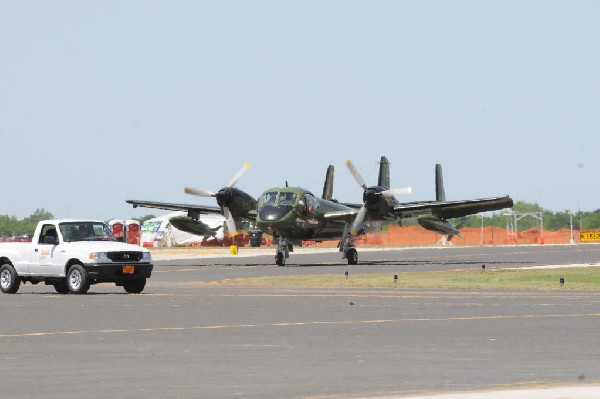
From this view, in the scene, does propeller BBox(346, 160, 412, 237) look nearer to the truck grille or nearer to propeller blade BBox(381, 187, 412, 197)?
propeller blade BBox(381, 187, 412, 197)

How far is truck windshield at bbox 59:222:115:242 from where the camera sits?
38.2 m

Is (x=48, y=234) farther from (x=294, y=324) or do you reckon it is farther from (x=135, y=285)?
(x=294, y=324)

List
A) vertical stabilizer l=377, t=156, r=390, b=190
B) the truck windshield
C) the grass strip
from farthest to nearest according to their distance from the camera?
vertical stabilizer l=377, t=156, r=390, b=190 → the grass strip → the truck windshield

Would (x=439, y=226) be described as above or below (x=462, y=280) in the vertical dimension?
above

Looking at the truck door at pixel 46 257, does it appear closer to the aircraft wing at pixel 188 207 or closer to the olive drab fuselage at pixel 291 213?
the olive drab fuselage at pixel 291 213

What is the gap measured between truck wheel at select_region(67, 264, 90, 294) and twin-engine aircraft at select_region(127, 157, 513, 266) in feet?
80.0

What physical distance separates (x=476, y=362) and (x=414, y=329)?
19.6 feet

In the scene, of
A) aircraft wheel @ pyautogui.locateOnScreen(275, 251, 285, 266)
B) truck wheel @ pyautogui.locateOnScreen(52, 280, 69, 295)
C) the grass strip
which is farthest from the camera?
aircraft wheel @ pyautogui.locateOnScreen(275, 251, 285, 266)

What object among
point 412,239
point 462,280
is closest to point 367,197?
point 462,280

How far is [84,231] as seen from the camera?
127 feet

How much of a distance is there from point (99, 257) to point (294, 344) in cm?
1755

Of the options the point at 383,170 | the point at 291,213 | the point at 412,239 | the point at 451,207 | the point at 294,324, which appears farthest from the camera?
the point at 412,239

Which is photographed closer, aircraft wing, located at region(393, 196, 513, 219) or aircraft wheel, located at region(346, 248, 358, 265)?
aircraft wheel, located at region(346, 248, 358, 265)

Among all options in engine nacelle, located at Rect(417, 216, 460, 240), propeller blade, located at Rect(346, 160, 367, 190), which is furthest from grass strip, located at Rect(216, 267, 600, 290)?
engine nacelle, located at Rect(417, 216, 460, 240)
